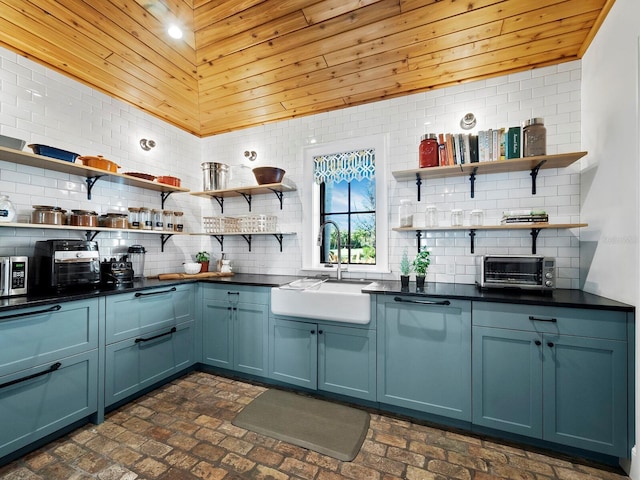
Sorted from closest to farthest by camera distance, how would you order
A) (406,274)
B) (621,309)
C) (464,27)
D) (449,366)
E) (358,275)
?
(621,309) → (449,366) → (464,27) → (406,274) → (358,275)

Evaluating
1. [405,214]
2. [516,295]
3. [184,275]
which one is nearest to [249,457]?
[184,275]

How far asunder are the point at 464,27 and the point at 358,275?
220 centimetres

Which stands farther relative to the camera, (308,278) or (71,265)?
(308,278)

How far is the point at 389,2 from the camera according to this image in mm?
2047

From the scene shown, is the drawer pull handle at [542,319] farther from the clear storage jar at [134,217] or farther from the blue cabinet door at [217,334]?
the clear storage jar at [134,217]

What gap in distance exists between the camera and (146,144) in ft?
10.2

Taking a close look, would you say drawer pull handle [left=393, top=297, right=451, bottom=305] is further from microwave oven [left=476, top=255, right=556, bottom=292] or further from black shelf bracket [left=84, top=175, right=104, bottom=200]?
black shelf bracket [left=84, top=175, right=104, bottom=200]

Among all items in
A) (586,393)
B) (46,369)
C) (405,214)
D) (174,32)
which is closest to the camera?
(586,393)

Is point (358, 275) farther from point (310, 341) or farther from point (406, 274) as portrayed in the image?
point (310, 341)

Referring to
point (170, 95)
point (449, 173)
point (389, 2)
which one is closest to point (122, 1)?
point (170, 95)

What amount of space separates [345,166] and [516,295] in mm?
1899

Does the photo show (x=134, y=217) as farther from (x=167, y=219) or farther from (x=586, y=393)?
(x=586, y=393)

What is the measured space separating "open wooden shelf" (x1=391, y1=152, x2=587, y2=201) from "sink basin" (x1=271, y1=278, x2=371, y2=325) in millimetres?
1164

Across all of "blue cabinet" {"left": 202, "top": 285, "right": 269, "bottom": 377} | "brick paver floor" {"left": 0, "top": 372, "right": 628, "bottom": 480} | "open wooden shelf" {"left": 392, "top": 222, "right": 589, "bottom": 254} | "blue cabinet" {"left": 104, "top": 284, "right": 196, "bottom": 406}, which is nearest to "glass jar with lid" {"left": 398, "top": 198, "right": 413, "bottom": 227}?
"open wooden shelf" {"left": 392, "top": 222, "right": 589, "bottom": 254}
